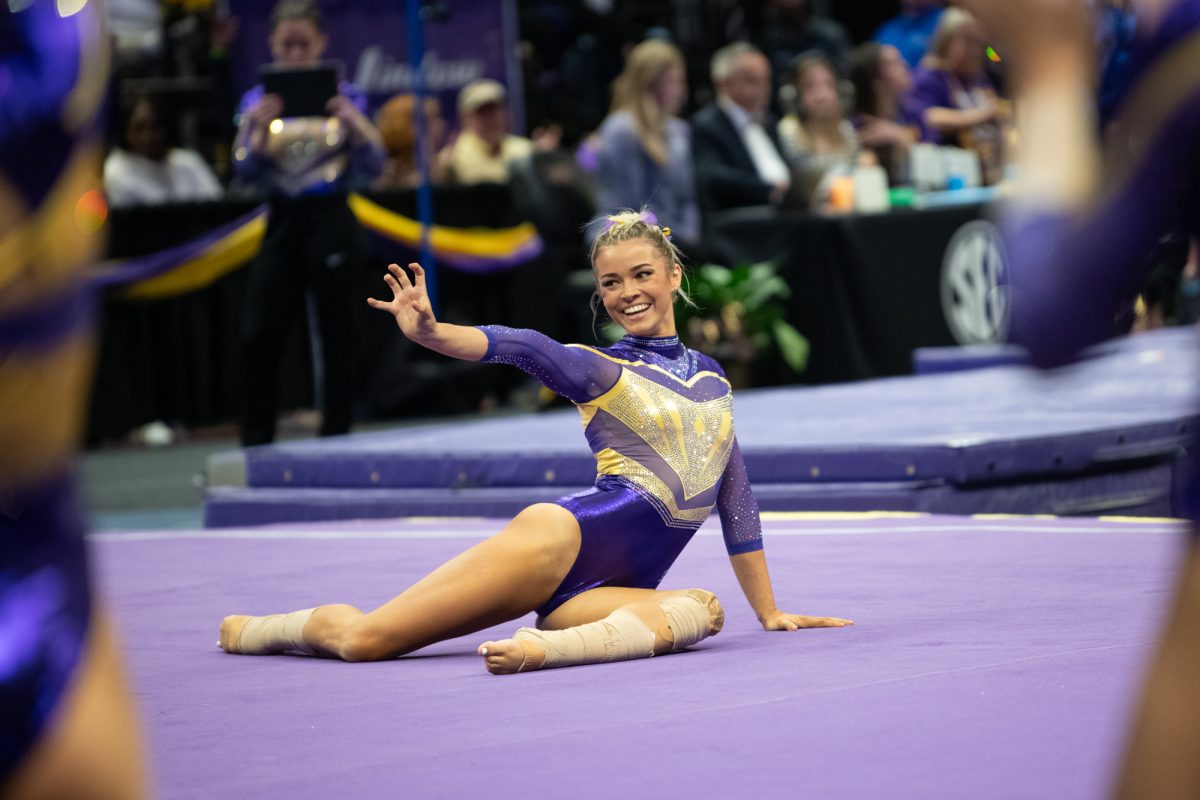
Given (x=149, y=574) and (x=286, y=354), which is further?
(x=286, y=354)

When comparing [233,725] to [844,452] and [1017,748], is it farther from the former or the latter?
[844,452]

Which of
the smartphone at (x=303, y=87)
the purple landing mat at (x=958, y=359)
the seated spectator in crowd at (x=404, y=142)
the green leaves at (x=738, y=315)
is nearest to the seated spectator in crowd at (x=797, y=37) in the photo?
the seated spectator in crowd at (x=404, y=142)

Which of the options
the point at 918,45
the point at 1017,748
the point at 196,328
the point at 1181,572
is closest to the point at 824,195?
the point at 918,45

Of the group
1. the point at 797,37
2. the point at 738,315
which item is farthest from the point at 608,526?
the point at 797,37

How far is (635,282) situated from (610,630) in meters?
0.75

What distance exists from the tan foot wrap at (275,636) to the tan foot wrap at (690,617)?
77cm

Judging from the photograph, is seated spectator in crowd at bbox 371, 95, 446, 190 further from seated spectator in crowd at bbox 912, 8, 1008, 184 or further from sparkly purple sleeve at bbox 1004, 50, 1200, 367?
sparkly purple sleeve at bbox 1004, 50, 1200, 367

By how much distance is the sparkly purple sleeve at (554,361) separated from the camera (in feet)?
12.4

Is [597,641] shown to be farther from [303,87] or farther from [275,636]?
[303,87]

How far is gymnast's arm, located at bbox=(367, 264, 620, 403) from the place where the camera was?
3.58 m

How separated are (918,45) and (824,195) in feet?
7.89

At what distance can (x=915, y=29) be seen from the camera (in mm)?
12117

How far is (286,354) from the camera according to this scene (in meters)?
10.4

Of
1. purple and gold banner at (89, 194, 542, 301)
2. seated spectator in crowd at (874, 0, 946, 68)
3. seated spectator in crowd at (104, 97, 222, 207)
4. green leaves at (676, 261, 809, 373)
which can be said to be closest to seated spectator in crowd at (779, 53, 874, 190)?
green leaves at (676, 261, 809, 373)
